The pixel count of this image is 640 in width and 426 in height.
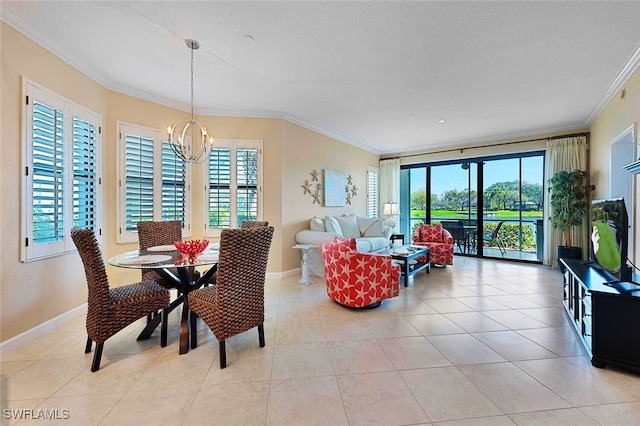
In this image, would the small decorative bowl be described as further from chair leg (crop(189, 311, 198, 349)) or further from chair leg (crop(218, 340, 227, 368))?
chair leg (crop(218, 340, 227, 368))

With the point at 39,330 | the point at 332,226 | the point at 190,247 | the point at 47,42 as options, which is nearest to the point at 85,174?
the point at 47,42

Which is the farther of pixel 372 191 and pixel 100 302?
pixel 372 191

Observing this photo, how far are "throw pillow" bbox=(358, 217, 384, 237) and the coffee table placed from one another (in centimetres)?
121

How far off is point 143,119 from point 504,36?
440 cm

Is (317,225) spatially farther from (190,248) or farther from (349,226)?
(190,248)

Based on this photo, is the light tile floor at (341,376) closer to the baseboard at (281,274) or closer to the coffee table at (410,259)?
the coffee table at (410,259)

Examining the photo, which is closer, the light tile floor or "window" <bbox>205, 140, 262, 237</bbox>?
the light tile floor

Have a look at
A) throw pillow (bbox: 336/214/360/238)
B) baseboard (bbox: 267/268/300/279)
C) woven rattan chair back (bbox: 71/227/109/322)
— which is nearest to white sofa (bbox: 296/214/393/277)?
throw pillow (bbox: 336/214/360/238)

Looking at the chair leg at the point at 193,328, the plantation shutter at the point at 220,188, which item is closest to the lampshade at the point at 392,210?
the plantation shutter at the point at 220,188

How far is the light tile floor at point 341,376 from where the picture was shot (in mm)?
1621

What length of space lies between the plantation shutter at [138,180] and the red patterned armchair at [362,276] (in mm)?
2757

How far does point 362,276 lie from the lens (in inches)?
124

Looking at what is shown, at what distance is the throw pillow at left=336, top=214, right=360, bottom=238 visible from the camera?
566 cm

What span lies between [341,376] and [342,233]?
11.9 ft
